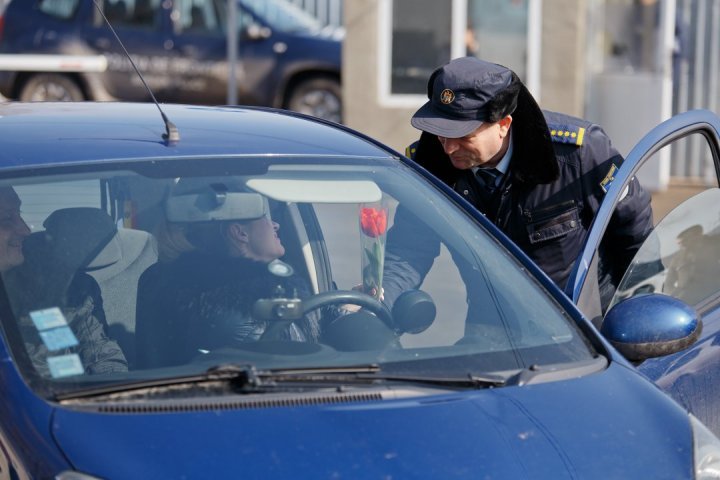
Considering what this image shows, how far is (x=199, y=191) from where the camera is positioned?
304 cm

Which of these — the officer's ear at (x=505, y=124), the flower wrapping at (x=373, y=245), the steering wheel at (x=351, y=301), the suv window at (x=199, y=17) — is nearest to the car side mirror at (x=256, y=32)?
the suv window at (x=199, y=17)

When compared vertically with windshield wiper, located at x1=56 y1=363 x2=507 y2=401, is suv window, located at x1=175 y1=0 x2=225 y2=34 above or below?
below

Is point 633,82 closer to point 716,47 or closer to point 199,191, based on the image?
point 716,47

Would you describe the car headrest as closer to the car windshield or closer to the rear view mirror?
the car windshield

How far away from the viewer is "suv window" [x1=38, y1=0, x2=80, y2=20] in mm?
15000

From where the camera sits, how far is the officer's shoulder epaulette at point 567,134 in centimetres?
397

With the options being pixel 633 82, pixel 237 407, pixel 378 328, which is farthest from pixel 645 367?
pixel 633 82

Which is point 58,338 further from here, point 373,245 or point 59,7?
point 59,7

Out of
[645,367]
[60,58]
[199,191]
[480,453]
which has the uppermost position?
[199,191]

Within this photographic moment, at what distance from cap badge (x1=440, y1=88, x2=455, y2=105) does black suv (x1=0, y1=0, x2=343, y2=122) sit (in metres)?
10.7

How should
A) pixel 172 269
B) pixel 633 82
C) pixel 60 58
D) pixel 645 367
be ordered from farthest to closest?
pixel 60 58 < pixel 633 82 < pixel 645 367 < pixel 172 269

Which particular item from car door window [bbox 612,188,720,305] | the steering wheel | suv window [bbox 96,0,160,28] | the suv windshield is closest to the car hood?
the steering wheel

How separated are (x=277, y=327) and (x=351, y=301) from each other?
327mm

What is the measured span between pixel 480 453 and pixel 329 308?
2.67 ft
